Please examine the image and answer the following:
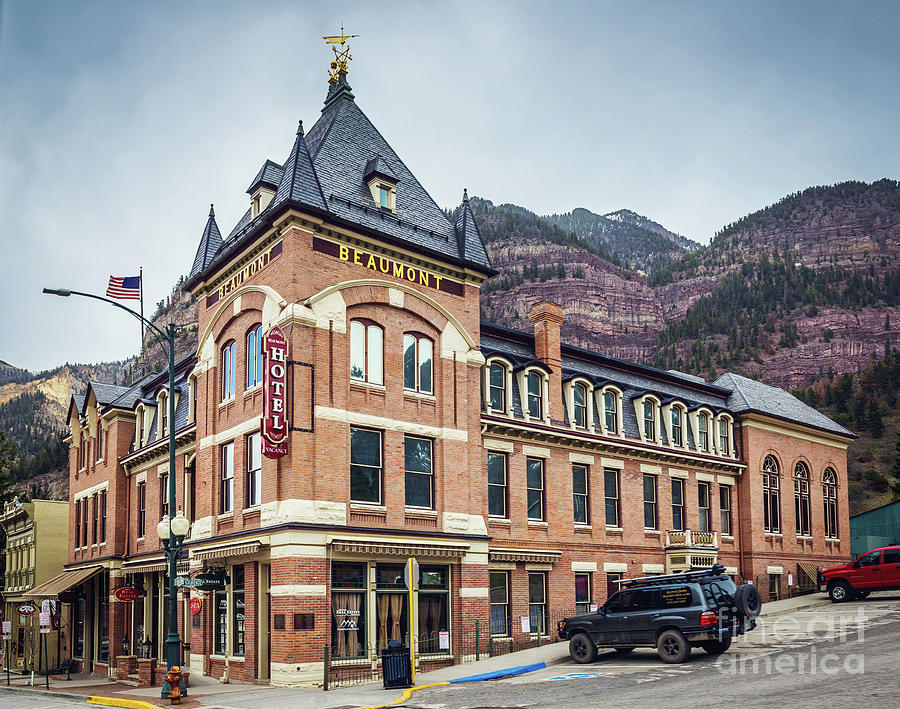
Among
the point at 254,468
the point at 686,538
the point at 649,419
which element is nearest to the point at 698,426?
the point at 649,419

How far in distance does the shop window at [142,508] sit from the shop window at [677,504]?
74.7ft

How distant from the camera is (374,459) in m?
27.4

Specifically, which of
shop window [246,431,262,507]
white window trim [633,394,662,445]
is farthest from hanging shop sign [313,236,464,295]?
white window trim [633,394,662,445]

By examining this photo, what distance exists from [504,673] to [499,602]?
Result: 6.68m

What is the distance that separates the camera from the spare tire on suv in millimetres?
23438

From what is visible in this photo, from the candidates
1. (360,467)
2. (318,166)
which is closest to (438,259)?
(318,166)

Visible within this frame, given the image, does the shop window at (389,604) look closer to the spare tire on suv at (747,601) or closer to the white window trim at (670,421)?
the spare tire on suv at (747,601)

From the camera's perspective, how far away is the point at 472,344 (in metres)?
30.8

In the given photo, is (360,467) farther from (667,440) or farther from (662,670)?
(667,440)

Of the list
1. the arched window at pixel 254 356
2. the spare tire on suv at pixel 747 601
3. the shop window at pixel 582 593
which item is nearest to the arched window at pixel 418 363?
the arched window at pixel 254 356

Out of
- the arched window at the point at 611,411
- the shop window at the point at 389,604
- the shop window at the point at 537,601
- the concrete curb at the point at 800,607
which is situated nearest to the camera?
the shop window at the point at 389,604

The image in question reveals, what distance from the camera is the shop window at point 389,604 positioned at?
26.5 metres

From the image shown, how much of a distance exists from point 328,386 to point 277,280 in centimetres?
370

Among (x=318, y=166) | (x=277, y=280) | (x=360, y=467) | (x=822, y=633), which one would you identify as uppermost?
(x=318, y=166)
